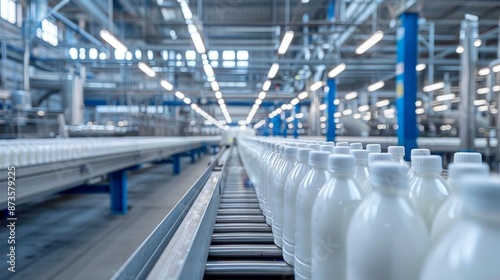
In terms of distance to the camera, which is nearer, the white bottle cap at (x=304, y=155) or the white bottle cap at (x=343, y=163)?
the white bottle cap at (x=343, y=163)

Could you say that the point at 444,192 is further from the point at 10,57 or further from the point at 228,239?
the point at 10,57

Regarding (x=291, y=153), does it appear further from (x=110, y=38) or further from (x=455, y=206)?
(x=110, y=38)

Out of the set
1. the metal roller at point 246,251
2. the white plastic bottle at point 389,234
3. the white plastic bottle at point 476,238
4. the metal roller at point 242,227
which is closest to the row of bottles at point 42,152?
the metal roller at point 242,227

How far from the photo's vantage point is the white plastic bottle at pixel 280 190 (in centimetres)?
89

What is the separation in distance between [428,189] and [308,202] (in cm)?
20

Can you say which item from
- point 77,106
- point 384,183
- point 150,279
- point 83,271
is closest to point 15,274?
point 83,271

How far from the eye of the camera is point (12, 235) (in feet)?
11.6

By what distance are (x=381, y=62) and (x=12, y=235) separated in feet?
24.0

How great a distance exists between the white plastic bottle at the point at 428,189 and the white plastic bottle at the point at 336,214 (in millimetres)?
102

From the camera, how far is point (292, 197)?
0.77m

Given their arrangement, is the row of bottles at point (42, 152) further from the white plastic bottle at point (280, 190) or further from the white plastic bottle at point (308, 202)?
the white plastic bottle at point (308, 202)

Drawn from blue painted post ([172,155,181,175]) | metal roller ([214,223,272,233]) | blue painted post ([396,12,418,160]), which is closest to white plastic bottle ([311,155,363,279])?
metal roller ([214,223,272,233])

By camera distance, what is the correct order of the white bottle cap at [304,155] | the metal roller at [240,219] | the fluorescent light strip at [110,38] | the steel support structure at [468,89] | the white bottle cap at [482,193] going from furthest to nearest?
the steel support structure at [468,89] < the fluorescent light strip at [110,38] < the metal roller at [240,219] < the white bottle cap at [304,155] < the white bottle cap at [482,193]

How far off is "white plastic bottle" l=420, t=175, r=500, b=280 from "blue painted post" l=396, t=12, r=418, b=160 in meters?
4.14
